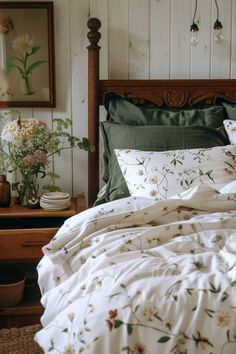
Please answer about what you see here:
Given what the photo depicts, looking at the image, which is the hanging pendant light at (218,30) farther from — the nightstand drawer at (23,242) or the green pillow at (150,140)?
the nightstand drawer at (23,242)

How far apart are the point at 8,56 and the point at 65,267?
158 cm

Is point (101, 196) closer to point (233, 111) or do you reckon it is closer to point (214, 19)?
point (233, 111)

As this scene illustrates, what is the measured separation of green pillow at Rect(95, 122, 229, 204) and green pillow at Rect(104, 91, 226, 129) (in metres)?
0.13

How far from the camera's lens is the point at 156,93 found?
267cm

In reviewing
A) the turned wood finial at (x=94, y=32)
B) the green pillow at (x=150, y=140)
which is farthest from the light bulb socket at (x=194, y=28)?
the green pillow at (x=150, y=140)

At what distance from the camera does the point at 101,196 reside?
2424mm

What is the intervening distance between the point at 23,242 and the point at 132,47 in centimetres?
131

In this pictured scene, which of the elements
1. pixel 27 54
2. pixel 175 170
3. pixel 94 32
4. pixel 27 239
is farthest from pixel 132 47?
pixel 27 239

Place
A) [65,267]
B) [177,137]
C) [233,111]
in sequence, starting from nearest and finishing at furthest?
[65,267] → [177,137] → [233,111]

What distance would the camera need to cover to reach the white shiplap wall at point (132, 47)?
2.72 m

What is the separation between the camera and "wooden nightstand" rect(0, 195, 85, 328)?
219 cm

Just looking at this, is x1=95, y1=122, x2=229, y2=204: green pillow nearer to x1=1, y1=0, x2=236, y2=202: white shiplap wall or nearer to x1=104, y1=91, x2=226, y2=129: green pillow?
x1=104, y1=91, x2=226, y2=129: green pillow

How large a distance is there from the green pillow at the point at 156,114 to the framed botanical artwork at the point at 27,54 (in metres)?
0.38

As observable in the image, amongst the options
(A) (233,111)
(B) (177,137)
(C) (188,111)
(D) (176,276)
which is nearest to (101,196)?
(B) (177,137)
